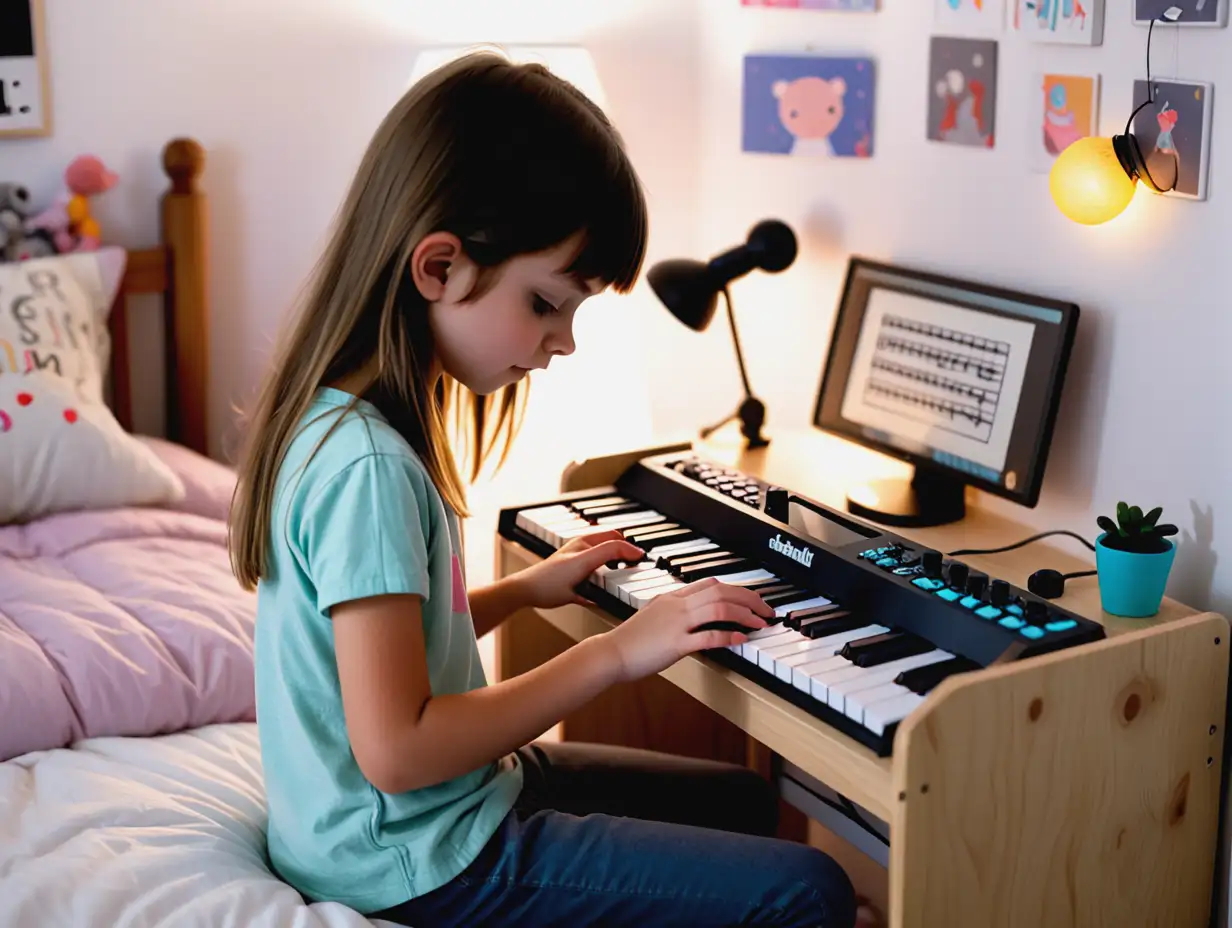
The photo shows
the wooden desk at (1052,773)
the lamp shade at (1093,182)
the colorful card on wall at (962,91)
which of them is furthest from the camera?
the colorful card on wall at (962,91)

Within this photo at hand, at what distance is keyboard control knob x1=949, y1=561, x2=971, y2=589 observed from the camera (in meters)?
1.32

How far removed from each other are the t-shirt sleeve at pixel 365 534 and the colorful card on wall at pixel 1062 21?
2.93 ft

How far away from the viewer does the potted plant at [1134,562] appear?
1340mm

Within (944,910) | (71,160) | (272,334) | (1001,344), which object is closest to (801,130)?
(1001,344)

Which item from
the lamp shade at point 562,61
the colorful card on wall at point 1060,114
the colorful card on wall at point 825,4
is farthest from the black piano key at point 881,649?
the lamp shade at point 562,61

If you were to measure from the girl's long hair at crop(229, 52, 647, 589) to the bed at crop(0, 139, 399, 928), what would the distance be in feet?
0.91

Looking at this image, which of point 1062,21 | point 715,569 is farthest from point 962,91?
point 715,569

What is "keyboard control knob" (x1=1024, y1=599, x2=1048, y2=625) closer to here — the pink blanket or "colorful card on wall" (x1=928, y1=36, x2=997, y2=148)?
"colorful card on wall" (x1=928, y1=36, x2=997, y2=148)

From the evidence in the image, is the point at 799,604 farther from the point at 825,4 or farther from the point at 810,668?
the point at 825,4

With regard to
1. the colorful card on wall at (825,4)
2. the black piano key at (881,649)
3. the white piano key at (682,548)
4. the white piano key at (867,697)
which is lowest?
the white piano key at (867,697)

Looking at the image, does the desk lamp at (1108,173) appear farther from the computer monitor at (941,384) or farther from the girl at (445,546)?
the girl at (445,546)

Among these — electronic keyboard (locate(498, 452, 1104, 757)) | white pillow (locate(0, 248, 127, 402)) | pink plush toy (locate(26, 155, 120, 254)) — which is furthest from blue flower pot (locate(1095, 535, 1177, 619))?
pink plush toy (locate(26, 155, 120, 254))

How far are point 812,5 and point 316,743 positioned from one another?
1.32 metres

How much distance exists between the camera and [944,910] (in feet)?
3.86
